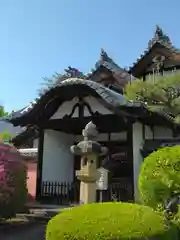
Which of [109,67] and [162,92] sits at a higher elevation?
[109,67]

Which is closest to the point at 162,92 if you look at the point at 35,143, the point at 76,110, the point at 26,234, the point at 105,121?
the point at 105,121

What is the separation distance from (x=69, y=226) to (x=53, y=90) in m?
9.68

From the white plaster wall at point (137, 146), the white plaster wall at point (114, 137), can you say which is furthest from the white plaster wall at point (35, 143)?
the white plaster wall at point (137, 146)

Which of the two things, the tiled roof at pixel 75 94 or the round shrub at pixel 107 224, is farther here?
the tiled roof at pixel 75 94

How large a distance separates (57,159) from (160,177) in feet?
32.6

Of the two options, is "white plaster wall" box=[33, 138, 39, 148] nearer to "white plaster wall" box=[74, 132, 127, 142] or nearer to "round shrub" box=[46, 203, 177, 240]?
"white plaster wall" box=[74, 132, 127, 142]

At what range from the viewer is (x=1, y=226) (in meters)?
9.90

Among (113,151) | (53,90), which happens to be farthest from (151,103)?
(113,151)

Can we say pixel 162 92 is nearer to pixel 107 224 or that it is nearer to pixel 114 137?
pixel 114 137

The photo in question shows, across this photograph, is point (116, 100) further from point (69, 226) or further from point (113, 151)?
point (69, 226)

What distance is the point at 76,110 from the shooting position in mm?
15328

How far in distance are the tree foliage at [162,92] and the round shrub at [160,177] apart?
385 cm

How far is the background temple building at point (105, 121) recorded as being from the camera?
43.7ft

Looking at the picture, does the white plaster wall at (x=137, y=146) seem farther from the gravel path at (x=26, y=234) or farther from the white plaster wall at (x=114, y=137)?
the gravel path at (x=26, y=234)
